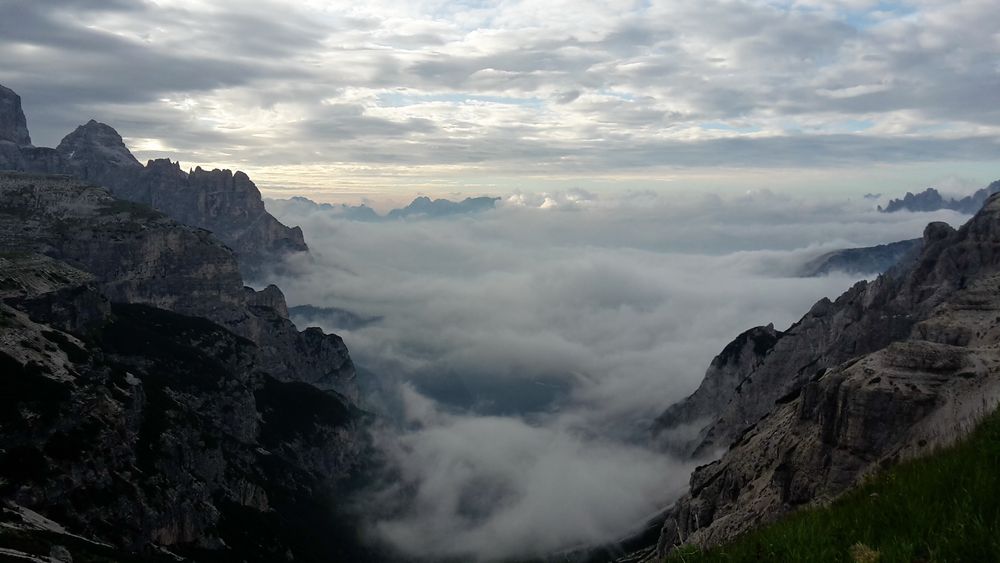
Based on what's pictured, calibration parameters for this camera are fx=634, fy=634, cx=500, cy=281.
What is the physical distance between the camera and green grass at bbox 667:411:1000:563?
8.41 metres

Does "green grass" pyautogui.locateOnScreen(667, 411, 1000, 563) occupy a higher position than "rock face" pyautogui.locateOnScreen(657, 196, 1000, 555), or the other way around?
"green grass" pyautogui.locateOnScreen(667, 411, 1000, 563)

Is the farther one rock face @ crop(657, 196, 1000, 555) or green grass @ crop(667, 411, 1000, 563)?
rock face @ crop(657, 196, 1000, 555)

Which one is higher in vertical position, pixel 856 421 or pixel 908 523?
pixel 908 523

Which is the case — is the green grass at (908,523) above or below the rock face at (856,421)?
above

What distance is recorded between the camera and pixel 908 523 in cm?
930

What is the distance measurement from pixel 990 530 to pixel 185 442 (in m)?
191

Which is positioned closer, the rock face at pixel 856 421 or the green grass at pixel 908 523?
the green grass at pixel 908 523

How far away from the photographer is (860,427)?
5459 centimetres

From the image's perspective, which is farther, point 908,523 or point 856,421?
point 856,421

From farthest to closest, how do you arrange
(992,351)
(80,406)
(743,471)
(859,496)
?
(80,406) < (743,471) < (992,351) < (859,496)

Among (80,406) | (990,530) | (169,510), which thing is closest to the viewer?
(990,530)

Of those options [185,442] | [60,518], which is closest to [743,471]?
Result: [60,518]

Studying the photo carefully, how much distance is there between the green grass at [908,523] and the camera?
27.6 feet

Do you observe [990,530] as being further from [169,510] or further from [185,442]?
[185,442]
